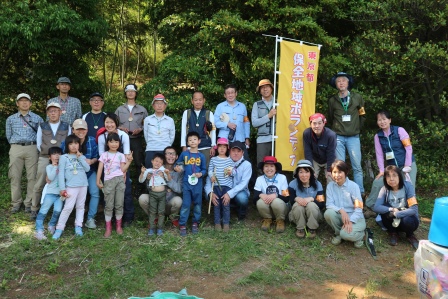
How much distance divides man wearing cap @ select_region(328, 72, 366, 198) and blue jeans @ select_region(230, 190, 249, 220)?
61.9 inches

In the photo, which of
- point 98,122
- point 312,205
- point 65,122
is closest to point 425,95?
point 312,205

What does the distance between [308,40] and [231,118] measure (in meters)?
1.98

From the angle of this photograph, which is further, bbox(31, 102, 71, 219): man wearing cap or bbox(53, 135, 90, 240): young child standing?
bbox(31, 102, 71, 219): man wearing cap

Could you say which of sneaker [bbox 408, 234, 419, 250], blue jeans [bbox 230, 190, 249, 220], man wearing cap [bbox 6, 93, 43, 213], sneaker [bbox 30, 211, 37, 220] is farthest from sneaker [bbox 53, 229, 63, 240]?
sneaker [bbox 408, 234, 419, 250]

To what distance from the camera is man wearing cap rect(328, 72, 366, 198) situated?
6.29 m

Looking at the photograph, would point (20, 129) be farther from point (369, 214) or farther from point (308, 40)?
point (369, 214)

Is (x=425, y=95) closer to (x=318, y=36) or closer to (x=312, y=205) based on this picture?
(x=318, y=36)

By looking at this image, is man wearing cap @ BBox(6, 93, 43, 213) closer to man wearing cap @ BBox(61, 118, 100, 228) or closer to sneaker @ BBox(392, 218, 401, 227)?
man wearing cap @ BBox(61, 118, 100, 228)

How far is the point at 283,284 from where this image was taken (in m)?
4.43

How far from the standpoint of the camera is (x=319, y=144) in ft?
19.8

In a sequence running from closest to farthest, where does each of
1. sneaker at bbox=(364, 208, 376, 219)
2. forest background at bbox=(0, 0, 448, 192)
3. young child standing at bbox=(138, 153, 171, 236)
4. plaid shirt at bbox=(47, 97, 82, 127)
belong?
young child standing at bbox=(138, 153, 171, 236) < sneaker at bbox=(364, 208, 376, 219) < plaid shirt at bbox=(47, 97, 82, 127) < forest background at bbox=(0, 0, 448, 192)

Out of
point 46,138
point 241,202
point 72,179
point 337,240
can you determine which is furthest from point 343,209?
point 46,138

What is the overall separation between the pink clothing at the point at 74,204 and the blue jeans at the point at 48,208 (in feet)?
0.32

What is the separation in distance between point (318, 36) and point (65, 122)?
4205 mm
